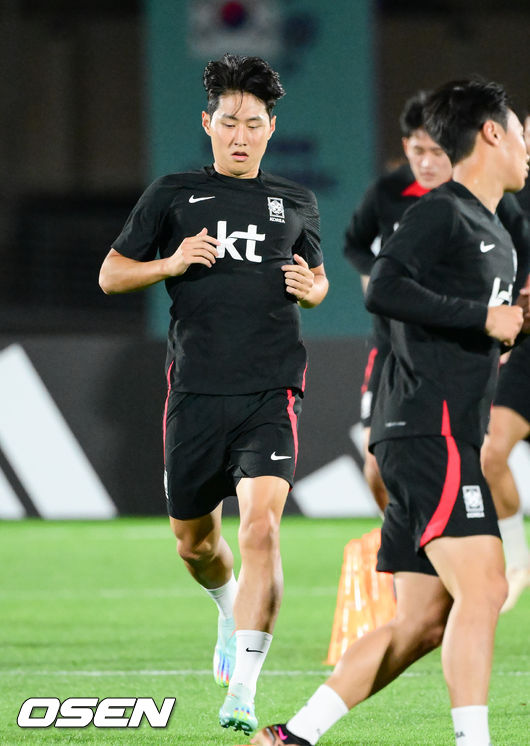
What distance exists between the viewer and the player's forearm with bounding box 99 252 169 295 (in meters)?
5.25

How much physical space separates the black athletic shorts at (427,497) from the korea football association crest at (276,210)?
4.77 feet

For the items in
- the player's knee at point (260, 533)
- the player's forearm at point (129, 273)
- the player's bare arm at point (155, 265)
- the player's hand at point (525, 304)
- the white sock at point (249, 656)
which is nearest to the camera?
the player's hand at point (525, 304)

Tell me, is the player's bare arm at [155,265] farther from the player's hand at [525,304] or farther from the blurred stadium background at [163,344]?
the blurred stadium background at [163,344]

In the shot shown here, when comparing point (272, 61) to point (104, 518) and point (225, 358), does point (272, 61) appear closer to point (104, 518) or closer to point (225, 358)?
point (104, 518)

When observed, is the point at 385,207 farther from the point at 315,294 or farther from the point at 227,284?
the point at 227,284

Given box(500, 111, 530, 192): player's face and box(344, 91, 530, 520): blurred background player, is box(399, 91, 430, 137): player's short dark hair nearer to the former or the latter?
box(344, 91, 530, 520): blurred background player

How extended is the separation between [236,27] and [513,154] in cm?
1055

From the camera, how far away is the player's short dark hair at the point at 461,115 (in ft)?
14.2

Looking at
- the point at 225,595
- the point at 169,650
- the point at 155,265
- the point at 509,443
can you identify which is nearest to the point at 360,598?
the point at 225,595

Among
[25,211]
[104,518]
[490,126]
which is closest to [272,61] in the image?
[104,518]

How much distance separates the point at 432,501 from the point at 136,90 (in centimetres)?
2013

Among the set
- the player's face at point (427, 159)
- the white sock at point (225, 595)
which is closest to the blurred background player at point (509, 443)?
the player's face at point (427, 159)

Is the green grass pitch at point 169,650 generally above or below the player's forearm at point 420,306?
below

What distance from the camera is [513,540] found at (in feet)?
27.1
